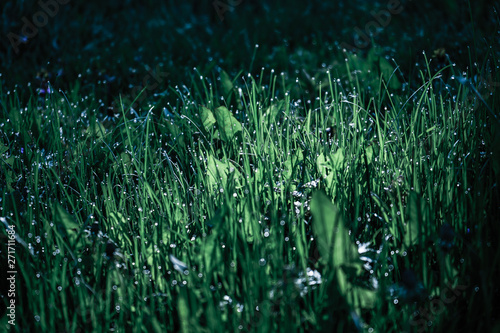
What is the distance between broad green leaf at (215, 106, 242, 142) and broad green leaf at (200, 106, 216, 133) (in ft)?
0.13

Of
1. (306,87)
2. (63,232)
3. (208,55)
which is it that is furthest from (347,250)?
(208,55)

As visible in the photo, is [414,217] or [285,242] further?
[285,242]

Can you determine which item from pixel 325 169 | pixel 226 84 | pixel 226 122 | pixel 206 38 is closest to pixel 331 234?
pixel 325 169

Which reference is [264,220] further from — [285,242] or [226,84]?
[226,84]

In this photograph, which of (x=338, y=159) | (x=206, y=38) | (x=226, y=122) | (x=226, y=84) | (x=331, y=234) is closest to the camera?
(x=331, y=234)

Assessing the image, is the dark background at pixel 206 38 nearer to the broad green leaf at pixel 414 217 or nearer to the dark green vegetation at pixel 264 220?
the dark green vegetation at pixel 264 220

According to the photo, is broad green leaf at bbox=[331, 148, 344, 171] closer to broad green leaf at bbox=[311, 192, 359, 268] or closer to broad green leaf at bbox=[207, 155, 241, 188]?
broad green leaf at bbox=[207, 155, 241, 188]

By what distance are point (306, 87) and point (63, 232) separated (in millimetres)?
1816

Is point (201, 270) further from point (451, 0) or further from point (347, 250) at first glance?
point (451, 0)

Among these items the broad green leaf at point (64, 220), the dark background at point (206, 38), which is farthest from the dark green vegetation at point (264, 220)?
the dark background at point (206, 38)

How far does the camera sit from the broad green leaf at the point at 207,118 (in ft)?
7.82

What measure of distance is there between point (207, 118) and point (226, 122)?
0.10 meters

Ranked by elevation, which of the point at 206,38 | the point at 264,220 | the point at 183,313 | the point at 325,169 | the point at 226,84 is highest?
the point at 206,38

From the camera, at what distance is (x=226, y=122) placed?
2.36 m
